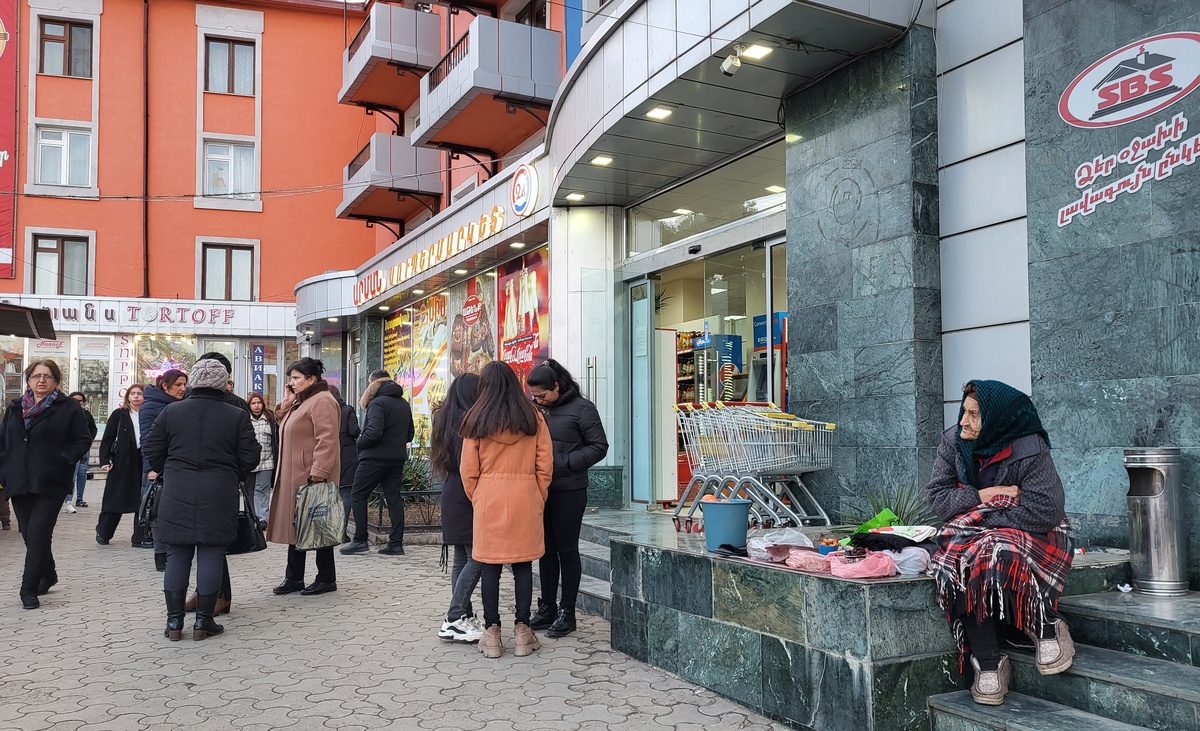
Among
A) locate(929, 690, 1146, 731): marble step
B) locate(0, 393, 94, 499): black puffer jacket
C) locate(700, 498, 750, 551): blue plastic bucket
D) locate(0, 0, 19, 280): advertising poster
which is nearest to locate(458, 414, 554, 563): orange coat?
locate(700, 498, 750, 551): blue plastic bucket

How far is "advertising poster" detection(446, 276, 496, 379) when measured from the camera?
15047mm

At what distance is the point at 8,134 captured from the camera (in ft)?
80.2

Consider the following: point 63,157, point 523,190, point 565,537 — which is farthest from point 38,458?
point 63,157

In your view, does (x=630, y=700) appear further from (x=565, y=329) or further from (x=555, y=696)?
(x=565, y=329)

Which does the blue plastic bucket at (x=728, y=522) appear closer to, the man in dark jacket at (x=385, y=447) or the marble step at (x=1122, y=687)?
the marble step at (x=1122, y=687)

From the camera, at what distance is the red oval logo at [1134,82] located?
17.8 ft

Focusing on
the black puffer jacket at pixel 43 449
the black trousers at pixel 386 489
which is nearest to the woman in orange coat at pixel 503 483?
the black puffer jacket at pixel 43 449

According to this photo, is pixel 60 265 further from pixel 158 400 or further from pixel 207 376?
pixel 207 376

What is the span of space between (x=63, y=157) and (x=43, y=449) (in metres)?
21.1

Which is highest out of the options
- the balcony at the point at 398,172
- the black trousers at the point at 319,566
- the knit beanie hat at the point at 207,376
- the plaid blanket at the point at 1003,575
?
the balcony at the point at 398,172

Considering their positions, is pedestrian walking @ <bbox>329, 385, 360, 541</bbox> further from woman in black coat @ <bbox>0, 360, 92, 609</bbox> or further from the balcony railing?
the balcony railing

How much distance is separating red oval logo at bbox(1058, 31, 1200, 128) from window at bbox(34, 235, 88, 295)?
25312 mm

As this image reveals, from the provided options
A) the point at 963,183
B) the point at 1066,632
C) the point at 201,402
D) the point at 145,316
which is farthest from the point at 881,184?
the point at 145,316

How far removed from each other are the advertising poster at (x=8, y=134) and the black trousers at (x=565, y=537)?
23325mm
